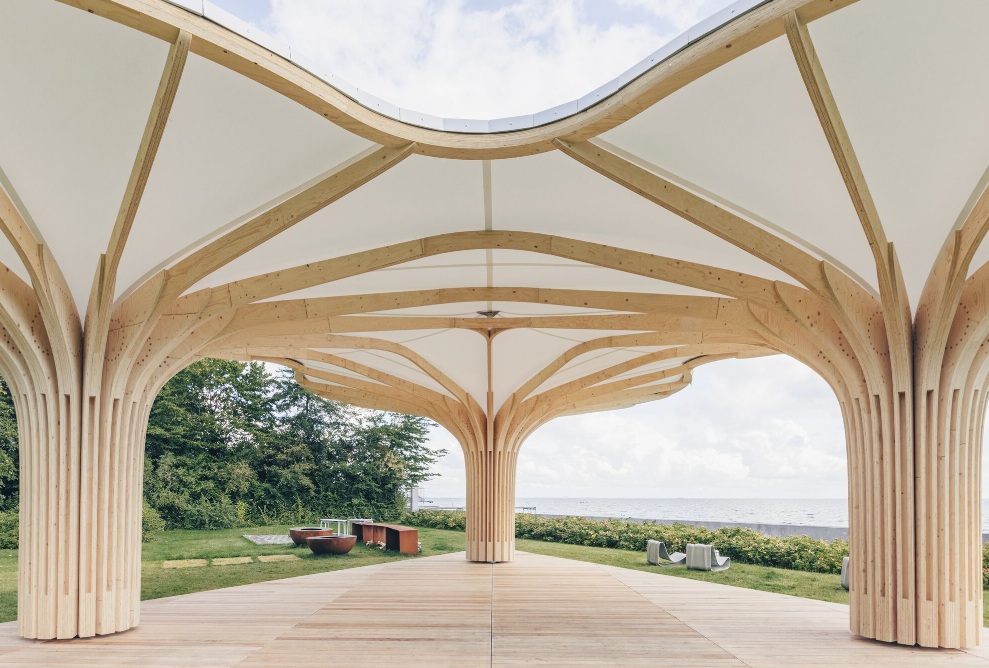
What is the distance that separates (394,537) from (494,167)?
14.8 metres

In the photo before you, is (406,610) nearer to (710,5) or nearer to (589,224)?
(589,224)

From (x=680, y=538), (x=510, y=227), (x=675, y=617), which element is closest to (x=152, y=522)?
(x=680, y=538)

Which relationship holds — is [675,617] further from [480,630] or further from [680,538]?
[680,538]

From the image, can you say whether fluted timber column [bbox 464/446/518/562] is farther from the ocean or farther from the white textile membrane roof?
the ocean

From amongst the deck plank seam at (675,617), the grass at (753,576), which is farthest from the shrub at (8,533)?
the deck plank seam at (675,617)

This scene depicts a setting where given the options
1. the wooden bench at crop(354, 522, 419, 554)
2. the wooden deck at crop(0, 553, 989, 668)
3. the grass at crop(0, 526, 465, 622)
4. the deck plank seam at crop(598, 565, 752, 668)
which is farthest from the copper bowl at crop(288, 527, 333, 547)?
the deck plank seam at crop(598, 565, 752, 668)

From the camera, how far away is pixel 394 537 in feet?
70.7

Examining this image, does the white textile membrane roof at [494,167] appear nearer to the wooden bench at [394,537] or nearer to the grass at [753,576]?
the grass at [753,576]

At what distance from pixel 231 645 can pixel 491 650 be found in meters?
2.79

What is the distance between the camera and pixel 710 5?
724cm

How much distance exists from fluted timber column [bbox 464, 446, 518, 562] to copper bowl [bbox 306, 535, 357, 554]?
3.12m

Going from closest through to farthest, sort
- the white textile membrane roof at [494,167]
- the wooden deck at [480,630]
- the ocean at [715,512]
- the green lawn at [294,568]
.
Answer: the white textile membrane roof at [494,167] → the wooden deck at [480,630] → the green lawn at [294,568] → the ocean at [715,512]

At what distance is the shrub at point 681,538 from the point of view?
1808cm

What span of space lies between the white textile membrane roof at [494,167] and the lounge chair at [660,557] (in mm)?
7122
